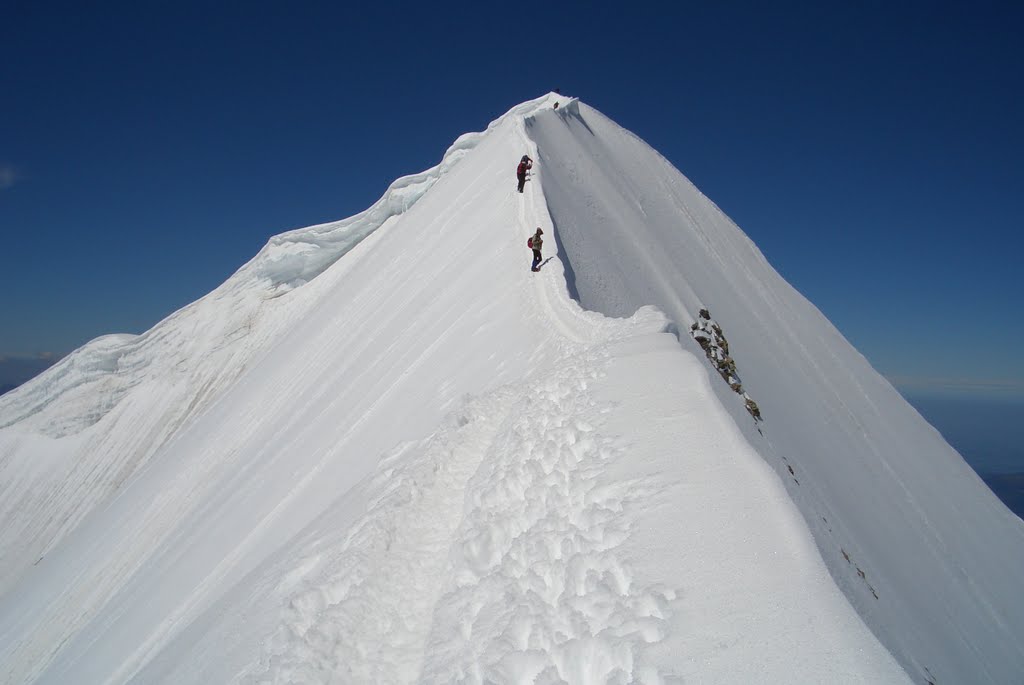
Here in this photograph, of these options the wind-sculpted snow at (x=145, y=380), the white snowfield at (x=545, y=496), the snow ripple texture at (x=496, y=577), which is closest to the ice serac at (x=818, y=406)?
the white snowfield at (x=545, y=496)

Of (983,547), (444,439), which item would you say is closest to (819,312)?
(983,547)

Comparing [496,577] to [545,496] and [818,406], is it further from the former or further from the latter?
[818,406]

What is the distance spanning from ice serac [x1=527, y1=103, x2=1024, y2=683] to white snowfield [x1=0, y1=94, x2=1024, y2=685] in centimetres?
12

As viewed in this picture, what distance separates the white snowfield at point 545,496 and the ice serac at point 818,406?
0.12 metres

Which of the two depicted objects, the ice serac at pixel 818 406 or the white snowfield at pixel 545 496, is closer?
the white snowfield at pixel 545 496

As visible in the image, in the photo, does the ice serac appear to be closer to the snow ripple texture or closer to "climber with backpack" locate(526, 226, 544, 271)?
"climber with backpack" locate(526, 226, 544, 271)

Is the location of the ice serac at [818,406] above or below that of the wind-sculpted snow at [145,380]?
below

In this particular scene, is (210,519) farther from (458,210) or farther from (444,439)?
(458,210)

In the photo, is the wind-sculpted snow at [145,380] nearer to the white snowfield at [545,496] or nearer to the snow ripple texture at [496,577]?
the white snowfield at [545,496]

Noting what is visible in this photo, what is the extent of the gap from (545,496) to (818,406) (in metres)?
15.0

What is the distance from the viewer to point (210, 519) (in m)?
12.4

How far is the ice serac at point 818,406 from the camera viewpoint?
429 inches

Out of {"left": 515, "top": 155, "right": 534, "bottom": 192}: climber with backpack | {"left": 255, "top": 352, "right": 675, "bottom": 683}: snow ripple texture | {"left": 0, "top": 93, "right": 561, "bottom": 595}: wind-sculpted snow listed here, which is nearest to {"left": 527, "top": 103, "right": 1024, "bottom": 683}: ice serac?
{"left": 515, "top": 155, "right": 534, "bottom": 192}: climber with backpack

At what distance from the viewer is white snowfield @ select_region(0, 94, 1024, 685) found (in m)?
3.45
